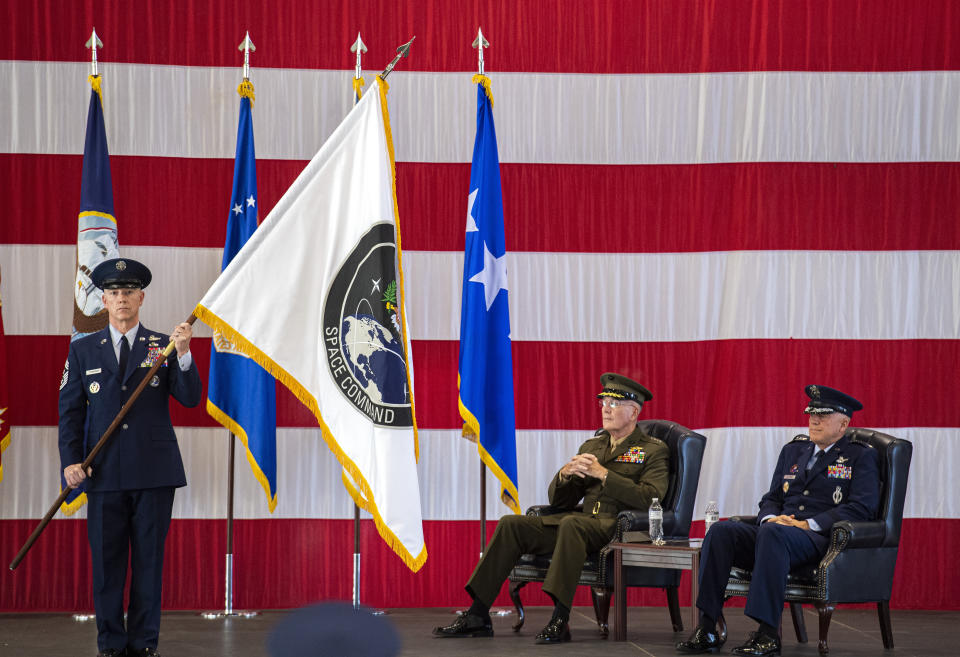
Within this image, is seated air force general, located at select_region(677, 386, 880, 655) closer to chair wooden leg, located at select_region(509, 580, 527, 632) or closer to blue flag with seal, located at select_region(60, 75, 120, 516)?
chair wooden leg, located at select_region(509, 580, 527, 632)

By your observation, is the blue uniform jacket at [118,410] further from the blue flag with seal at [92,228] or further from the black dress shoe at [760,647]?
the black dress shoe at [760,647]

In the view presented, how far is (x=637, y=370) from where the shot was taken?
17.5ft

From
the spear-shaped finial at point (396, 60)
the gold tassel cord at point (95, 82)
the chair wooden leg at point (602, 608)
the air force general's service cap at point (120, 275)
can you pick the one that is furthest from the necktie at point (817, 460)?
the gold tassel cord at point (95, 82)

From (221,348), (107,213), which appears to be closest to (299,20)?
(107,213)

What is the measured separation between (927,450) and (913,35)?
6.92ft

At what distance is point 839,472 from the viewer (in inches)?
166

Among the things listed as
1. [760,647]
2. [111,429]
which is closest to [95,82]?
[111,429]

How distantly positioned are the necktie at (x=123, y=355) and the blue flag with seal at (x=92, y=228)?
3.23ft

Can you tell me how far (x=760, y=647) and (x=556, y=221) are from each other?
7.89ft

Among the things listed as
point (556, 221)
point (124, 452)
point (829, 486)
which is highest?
point (556, 221)

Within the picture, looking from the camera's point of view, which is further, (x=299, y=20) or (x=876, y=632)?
(x=299, y=20)

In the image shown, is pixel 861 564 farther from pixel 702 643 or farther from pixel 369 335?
pixel 369 335

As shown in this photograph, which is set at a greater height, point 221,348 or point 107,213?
point 107,213

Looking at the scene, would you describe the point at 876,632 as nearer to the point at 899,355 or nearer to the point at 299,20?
the point at 899,355
